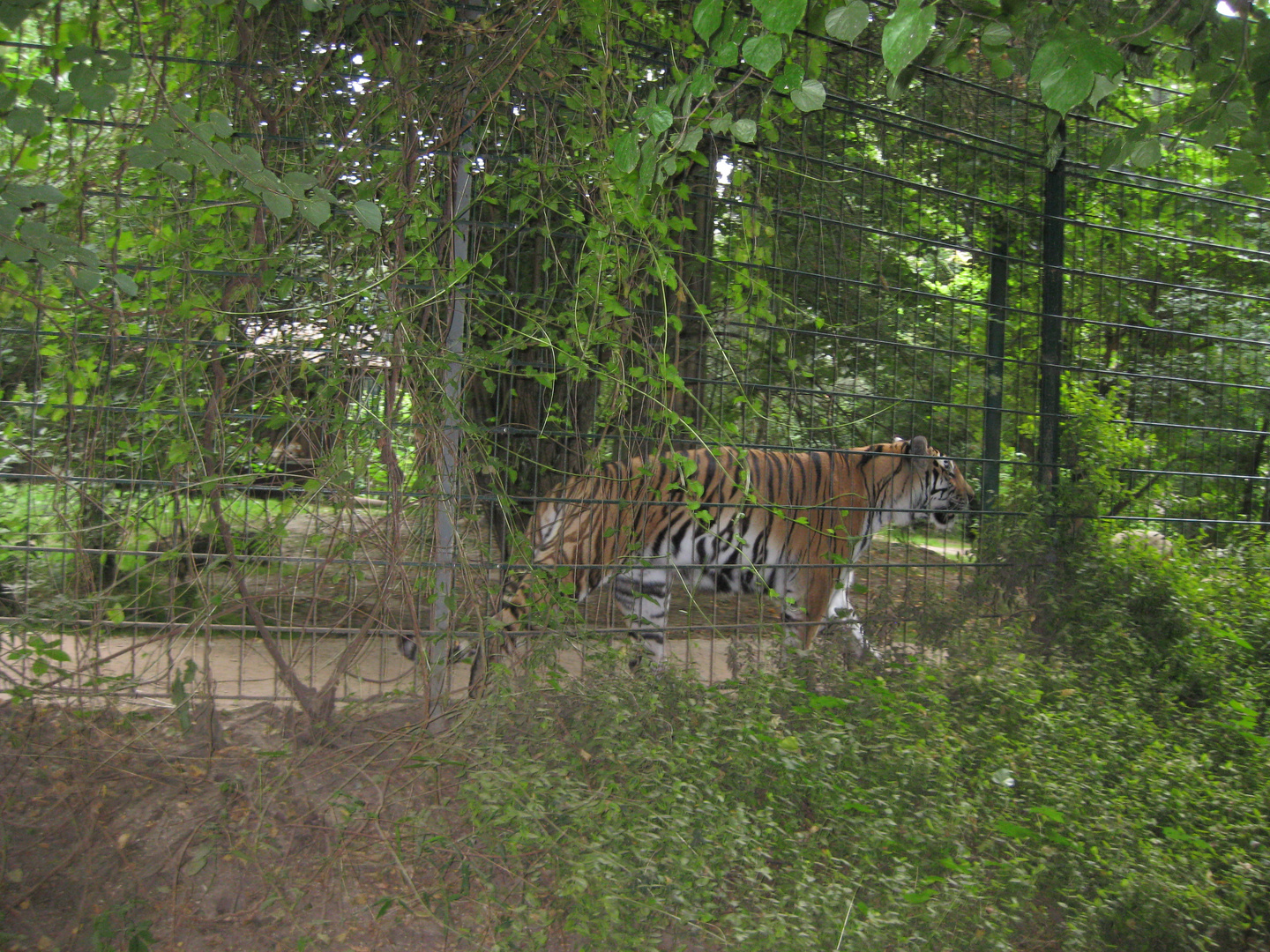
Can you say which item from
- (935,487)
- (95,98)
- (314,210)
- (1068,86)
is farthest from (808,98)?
(935,487)

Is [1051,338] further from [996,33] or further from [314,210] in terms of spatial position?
[314,210]

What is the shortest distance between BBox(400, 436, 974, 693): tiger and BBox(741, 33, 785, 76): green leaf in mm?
1622

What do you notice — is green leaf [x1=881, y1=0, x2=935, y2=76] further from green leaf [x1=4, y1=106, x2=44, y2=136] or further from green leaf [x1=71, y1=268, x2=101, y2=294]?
green leaf [x1=4, y1=106, x2=44, y2=136]

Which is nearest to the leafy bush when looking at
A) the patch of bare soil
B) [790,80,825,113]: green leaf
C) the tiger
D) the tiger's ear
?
the patch of bare soil

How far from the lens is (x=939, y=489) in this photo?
5.84 metres

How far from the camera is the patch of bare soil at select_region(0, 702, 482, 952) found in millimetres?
2467

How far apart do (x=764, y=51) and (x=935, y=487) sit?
4.56 metres

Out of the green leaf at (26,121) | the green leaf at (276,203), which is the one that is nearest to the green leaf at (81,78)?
the green leaf at (26,121)

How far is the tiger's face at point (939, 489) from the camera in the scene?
226 inches

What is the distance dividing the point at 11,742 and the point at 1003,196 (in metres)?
5.33

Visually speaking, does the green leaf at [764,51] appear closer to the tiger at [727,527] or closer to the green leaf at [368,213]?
the green leaf at [368,213]

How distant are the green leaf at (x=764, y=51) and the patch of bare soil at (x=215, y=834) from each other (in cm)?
217

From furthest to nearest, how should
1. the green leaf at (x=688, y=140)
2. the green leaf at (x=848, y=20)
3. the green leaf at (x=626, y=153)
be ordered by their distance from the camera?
the green leaf at (x=688, y=140) < the green leaf at (x=626, y=153) < the green leaf at (x=848, y=20)

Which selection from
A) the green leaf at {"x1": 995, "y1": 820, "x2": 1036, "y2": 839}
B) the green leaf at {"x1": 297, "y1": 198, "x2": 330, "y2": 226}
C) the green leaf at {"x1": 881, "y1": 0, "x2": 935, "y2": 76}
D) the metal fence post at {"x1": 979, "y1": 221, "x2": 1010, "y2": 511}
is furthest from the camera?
the metal fence post at {"x1": 979, "y1": 221, "x2": 1010, "y2": 511}
